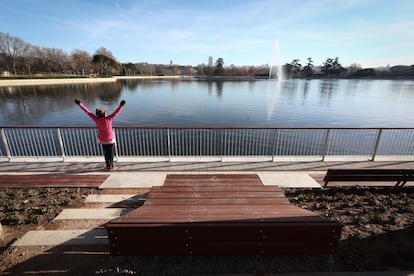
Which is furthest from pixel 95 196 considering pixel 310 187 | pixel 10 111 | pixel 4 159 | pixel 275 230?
pixel 10 111

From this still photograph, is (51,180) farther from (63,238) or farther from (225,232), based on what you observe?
(225,232)

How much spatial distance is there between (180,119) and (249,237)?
23.1m

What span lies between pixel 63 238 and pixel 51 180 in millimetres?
3282

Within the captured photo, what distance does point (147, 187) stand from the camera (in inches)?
248

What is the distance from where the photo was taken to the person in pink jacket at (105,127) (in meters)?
6.81

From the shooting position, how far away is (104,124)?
6922 millimetres

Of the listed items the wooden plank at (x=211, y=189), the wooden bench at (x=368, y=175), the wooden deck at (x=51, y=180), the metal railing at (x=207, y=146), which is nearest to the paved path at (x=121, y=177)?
the wooden deck at (x=51, y=180)

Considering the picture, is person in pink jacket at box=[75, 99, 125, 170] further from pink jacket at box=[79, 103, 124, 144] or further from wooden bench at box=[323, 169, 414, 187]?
wooden bench at box=[323, 169, 414, 187]

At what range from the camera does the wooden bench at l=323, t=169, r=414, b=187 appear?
5750mm

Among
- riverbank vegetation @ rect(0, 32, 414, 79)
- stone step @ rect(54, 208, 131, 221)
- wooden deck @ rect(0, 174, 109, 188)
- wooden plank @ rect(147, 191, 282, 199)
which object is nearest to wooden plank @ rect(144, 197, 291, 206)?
wooden plank @ rect(147, 191, 282, 199)

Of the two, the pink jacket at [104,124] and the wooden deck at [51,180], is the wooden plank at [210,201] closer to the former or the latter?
the wooden deck at [51,180]

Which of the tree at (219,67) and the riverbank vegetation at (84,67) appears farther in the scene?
the tree at (219,67)

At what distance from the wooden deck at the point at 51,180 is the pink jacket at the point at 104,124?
1.18 m

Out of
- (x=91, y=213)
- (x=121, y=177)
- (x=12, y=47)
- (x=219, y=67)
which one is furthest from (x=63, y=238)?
(x=219, y=67)
